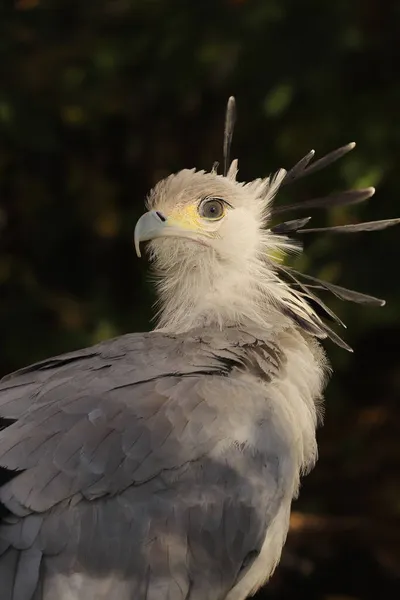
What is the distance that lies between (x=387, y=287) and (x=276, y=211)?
125 cm

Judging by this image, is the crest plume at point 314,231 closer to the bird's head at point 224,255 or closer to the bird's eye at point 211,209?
the bird's head at point 224,255

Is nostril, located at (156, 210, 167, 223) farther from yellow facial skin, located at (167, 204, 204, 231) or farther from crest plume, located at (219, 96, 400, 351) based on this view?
crest plume, located at (219, 96, 400, 351)

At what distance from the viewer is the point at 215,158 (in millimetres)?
5414

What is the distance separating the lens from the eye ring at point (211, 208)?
11.3 ft

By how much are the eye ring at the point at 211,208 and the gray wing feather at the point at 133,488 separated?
646mm

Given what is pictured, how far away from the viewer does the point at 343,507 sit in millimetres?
5406

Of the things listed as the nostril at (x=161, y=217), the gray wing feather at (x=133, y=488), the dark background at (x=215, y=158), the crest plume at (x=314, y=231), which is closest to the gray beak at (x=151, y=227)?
the nostril at (x=161, y=217)

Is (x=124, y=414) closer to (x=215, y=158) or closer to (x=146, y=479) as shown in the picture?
(x=146, y=479)

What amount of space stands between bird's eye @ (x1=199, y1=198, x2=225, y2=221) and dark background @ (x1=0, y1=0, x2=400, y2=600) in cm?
114

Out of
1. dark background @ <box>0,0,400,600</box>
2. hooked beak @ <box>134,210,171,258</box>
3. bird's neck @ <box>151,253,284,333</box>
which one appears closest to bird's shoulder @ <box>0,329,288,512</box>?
bird's neck @ <box>151,253,284,333</box>

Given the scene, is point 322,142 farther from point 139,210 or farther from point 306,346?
point 306,346

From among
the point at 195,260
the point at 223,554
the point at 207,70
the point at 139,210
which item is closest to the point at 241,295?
the point at 195,260

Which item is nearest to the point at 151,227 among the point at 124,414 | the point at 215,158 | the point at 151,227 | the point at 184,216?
the point at 151,227

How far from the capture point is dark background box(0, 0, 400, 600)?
471cm
